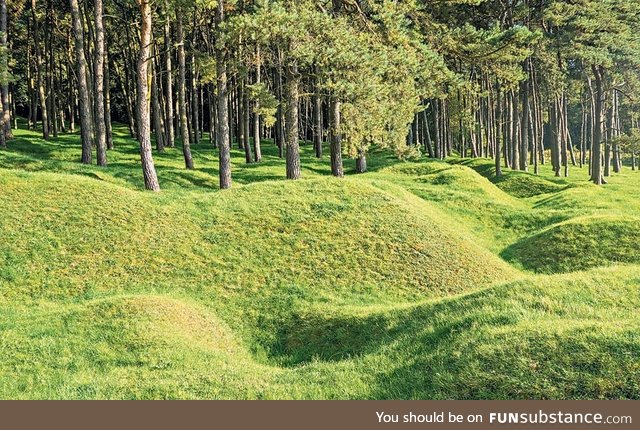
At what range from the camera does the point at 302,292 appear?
56.6 ft

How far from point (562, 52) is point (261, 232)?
33.0m

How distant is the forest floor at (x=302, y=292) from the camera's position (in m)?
9.07

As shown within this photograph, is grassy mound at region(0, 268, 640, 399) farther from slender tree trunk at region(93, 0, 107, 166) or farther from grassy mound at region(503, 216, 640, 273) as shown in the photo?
slender tree trunk at region(93, 0, 107, 166)

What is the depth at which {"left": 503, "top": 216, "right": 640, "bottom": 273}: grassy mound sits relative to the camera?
21188 millimetres

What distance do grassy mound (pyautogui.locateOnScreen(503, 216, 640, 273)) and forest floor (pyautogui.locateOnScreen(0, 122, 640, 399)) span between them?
0.31ft

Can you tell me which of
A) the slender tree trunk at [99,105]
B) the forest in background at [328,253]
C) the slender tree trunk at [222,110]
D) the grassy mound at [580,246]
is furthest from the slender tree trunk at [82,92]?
the grassy mound at [580,246]

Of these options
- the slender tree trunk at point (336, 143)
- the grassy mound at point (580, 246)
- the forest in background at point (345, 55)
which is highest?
the forest in background at point (345, 55)

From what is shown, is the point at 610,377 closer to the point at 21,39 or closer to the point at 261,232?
the point at 261,232

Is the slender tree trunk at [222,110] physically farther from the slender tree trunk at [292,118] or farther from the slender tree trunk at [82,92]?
the slender tree trunk at [82,92]

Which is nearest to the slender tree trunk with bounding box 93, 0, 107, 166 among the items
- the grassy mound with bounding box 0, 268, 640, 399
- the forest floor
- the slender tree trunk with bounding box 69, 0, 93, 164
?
the slender tree trunk with bounding box 69, 0, 93, 164

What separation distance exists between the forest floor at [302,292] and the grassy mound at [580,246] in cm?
9

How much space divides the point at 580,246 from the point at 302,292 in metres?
13.1

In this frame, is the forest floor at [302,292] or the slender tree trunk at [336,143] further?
the slender tree trunk at [336,143]

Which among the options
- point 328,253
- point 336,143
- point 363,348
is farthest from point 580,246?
point 336,143
